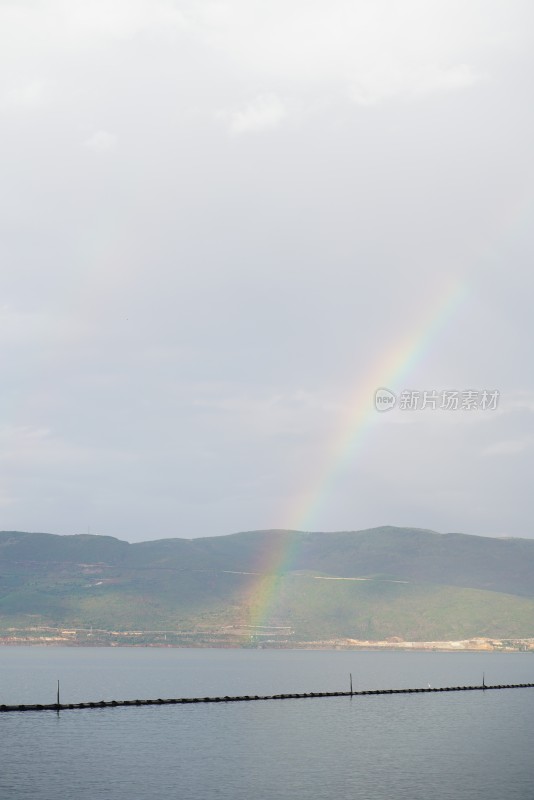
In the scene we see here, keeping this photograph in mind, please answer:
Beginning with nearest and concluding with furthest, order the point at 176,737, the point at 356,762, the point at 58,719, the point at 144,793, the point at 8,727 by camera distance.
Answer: the point at 144,793 → the point at 356,762 → the point at 176,737 → the point at 8,727 → the point at 58,719

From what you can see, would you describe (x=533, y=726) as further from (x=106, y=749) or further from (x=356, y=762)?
(x=106, y=749)

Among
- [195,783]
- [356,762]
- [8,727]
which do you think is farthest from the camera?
[8,727]

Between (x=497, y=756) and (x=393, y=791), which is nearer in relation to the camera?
(x=393, y=791)

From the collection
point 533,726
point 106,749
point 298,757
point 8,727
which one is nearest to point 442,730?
point 533,726

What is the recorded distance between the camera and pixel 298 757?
136125 millimetres

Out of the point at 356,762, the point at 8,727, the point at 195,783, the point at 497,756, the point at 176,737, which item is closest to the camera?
the point at 195,783

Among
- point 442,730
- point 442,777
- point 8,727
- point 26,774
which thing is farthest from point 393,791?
point 8,727

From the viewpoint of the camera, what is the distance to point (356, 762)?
430 feet

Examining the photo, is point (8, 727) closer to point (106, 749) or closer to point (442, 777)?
point (106, 749)

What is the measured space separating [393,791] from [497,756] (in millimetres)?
36780

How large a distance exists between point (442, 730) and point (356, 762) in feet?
150

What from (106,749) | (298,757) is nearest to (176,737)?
(106,749)

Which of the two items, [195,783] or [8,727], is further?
[8,727]

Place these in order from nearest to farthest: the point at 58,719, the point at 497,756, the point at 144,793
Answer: the point at 144,793 → the point at 497,756 → the point at 58,719
